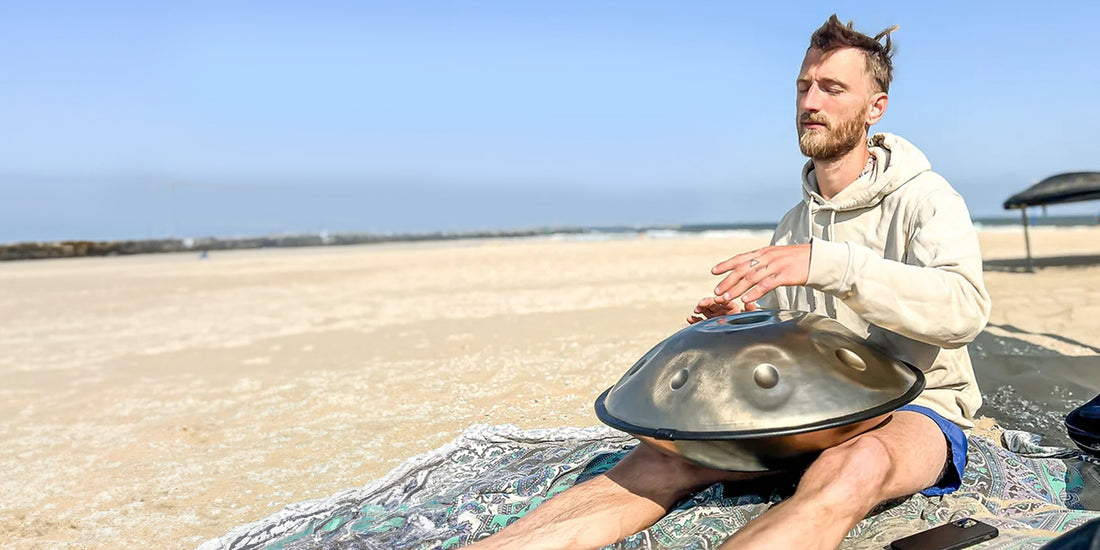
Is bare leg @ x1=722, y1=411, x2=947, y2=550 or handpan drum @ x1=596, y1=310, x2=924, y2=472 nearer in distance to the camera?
bare leg @ x1=722, y1=411, x2=947, y2=550

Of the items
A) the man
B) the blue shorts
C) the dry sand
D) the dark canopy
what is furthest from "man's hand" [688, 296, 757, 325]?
the dark canopy

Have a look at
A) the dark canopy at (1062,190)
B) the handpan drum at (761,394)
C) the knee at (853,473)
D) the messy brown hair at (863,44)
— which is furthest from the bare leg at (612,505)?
the dark canopy at (1062,190)

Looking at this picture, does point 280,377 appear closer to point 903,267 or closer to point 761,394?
point 761,394

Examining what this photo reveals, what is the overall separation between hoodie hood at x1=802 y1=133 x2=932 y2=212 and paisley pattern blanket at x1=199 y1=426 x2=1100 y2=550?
3.38 feet

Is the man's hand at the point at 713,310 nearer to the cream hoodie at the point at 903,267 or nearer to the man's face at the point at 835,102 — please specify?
Answer: the cream hoodie at the point at 903,267

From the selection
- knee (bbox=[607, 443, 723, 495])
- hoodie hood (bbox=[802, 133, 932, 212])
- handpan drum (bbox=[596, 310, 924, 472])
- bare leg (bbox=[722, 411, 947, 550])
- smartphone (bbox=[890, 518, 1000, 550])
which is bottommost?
smartphone (bbox=[890, 518, 1000, 550])

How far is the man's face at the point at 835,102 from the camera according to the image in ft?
8.92

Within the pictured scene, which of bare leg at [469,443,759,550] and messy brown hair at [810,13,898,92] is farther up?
messy brown hair at [810,13,898,92]

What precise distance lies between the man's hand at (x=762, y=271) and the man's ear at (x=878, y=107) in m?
0.86

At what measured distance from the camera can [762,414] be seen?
209 centimetres

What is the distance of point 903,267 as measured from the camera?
7.46 ft

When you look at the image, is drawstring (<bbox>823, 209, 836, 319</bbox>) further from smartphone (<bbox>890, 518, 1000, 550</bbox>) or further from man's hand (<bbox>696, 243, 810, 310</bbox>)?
smartphone (<bbox>890, 518, 1000, 550</bbox>)

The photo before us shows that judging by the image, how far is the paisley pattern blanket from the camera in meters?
2.39

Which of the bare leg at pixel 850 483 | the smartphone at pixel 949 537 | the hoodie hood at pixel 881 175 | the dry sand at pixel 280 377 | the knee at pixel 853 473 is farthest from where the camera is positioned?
the dry sand at pixel 280 377
